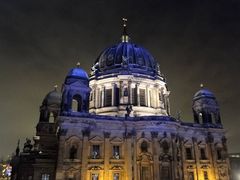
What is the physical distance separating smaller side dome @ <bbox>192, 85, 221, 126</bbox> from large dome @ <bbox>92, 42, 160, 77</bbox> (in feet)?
32.3

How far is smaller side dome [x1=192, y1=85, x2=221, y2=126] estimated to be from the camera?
44.7 m

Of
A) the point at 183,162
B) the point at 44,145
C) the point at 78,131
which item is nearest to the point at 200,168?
the point at 183,162

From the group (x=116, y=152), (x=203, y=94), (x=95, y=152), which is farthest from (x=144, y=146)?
(x=203, y=94)

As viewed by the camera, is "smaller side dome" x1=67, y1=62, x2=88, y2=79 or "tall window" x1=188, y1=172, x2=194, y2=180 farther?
"tall window" x1=188, y1=172, x2=194, y2=180

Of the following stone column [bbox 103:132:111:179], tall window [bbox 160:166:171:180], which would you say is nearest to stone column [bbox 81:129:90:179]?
stone column [bbox 103:132:111:179]

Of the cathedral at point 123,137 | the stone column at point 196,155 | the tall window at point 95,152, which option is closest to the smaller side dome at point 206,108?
the cathedral at point 123,137

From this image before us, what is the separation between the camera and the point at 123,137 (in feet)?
119

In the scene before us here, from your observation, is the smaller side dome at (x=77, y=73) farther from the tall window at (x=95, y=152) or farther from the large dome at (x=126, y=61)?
the tall window at (x=95, y=152)

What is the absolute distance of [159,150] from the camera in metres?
35.8

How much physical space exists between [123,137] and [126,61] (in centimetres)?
1784

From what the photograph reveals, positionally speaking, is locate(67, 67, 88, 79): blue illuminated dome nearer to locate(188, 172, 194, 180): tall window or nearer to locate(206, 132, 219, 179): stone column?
locate(188, 172, 194, 180): tall window

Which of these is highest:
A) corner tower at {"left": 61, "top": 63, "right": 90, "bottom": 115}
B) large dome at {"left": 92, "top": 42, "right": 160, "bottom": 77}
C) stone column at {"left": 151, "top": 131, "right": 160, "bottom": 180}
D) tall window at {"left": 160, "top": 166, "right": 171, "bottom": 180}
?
large dome at {"left": 92, "top": 42, "right": 160, "bottom": 77}

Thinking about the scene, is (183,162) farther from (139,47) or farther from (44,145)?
(139,47)

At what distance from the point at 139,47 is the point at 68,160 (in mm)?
31562
